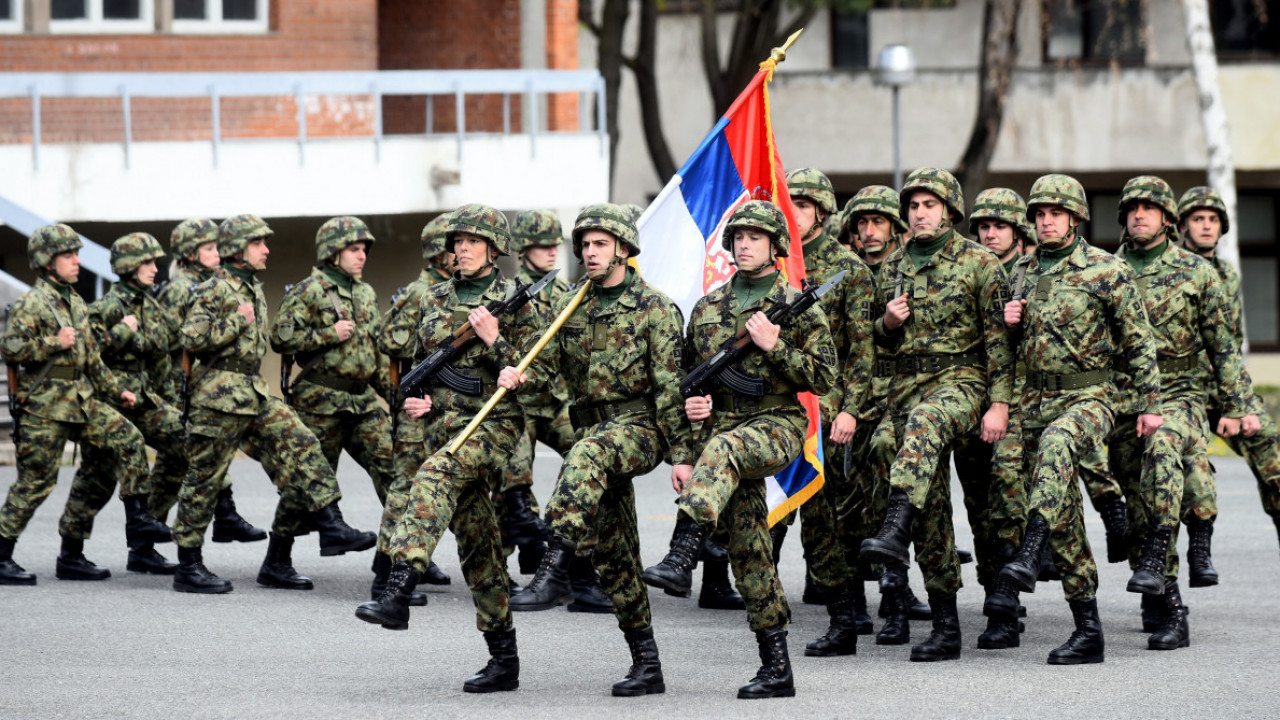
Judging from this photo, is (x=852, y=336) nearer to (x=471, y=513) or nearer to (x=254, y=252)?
(x=471, y=513)

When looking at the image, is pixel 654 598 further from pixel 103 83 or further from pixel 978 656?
pixel 103 83

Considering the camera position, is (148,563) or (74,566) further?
(148,563)

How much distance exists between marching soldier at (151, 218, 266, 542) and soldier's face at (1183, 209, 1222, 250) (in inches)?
Result: 222

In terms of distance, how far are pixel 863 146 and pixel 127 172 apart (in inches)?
472

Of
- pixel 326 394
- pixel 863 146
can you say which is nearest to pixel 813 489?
pixel 326 394

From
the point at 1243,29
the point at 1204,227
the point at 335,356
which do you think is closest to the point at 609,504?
the point at 335,356

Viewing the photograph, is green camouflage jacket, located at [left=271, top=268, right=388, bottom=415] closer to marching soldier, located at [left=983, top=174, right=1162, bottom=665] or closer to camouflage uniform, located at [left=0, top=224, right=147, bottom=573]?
camouflage uniform, located at [left=0, top=224, right=147, bottom=573]

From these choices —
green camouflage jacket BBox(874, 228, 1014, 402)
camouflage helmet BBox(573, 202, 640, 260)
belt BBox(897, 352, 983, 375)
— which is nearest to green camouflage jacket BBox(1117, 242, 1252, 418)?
green camouflage jacket BBox(874, 228, 1014, 402)

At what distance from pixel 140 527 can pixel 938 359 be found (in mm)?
5141

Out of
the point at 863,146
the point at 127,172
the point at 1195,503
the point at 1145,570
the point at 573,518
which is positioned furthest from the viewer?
the point at 863,146

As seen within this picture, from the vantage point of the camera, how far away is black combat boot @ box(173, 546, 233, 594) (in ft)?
36.6

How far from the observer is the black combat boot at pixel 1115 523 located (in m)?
9.78

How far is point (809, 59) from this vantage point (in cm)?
2886

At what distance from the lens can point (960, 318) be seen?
9.38 m
